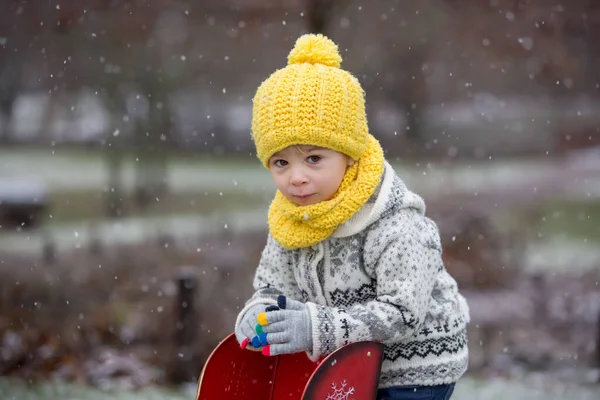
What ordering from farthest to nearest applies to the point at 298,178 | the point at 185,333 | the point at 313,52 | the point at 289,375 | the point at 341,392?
the point at 185,333
the point at 289,375
the point at 313,52
the point at 298,178
the point at 341,392

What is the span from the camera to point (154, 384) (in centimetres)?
568

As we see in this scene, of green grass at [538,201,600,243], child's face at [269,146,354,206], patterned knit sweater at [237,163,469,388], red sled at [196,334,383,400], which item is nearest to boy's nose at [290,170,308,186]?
child's face at [269,146,354,206]

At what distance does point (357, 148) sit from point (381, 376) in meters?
0.65

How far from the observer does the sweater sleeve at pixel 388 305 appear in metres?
2.19

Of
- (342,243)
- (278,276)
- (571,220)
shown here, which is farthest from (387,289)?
(571,220)

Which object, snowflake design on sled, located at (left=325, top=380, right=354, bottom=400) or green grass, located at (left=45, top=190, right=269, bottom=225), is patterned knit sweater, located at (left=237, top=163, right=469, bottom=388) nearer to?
snowflake design on sled, located at (left=325, top=380, right=354, bottom=400)

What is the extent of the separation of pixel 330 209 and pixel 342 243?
0.13m

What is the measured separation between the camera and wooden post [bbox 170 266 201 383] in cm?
574

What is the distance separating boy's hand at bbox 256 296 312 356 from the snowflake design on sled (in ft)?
0.40

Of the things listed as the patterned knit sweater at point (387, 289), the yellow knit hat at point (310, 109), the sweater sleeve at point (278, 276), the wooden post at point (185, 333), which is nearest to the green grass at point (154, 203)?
the wooden post at point (185, 333)

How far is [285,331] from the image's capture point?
218cm

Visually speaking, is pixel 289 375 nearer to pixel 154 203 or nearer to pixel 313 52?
pixel 313 52

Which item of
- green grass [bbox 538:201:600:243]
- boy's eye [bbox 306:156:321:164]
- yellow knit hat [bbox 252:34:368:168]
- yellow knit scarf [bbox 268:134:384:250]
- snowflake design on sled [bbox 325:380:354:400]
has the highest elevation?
green grass [bbox 538:201:600:243]

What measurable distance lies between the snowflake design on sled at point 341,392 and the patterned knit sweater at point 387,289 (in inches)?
3.7
